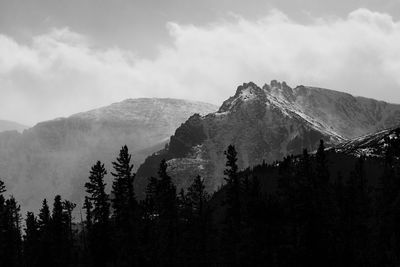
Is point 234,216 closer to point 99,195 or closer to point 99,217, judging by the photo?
point 99,195

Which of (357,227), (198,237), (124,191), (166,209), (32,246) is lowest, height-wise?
(357,227)

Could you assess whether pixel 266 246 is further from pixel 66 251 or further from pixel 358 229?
pixel 66 251

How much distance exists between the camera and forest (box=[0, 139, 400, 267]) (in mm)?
61750

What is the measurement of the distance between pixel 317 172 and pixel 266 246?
1081 centimetres

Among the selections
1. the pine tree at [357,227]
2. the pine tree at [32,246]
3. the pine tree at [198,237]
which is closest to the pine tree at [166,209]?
the pine tree at [198,237]

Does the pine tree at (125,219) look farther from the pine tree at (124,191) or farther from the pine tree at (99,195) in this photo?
the pine tree at (99,195)

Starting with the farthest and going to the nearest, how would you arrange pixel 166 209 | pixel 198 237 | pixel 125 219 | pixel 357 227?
1. pixel 198 237
2. pixel 166 209
3. pixel 357 227
4. pixel 125 219

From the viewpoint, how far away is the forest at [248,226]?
6175cm

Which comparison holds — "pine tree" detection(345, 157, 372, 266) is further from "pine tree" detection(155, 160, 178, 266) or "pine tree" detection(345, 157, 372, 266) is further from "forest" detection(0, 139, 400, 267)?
"pine tree" detection(155, 160, 178, 266)

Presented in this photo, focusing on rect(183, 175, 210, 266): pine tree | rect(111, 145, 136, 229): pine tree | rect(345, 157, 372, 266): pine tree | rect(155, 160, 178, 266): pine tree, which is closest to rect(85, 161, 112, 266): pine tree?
rect(111, 145, 136, 229): pine tree

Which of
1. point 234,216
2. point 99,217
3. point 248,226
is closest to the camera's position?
point 248,226

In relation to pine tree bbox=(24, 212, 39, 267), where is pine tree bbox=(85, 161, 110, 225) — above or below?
above

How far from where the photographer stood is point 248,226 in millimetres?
65312

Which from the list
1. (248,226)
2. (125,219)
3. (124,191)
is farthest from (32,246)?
(248,226)
